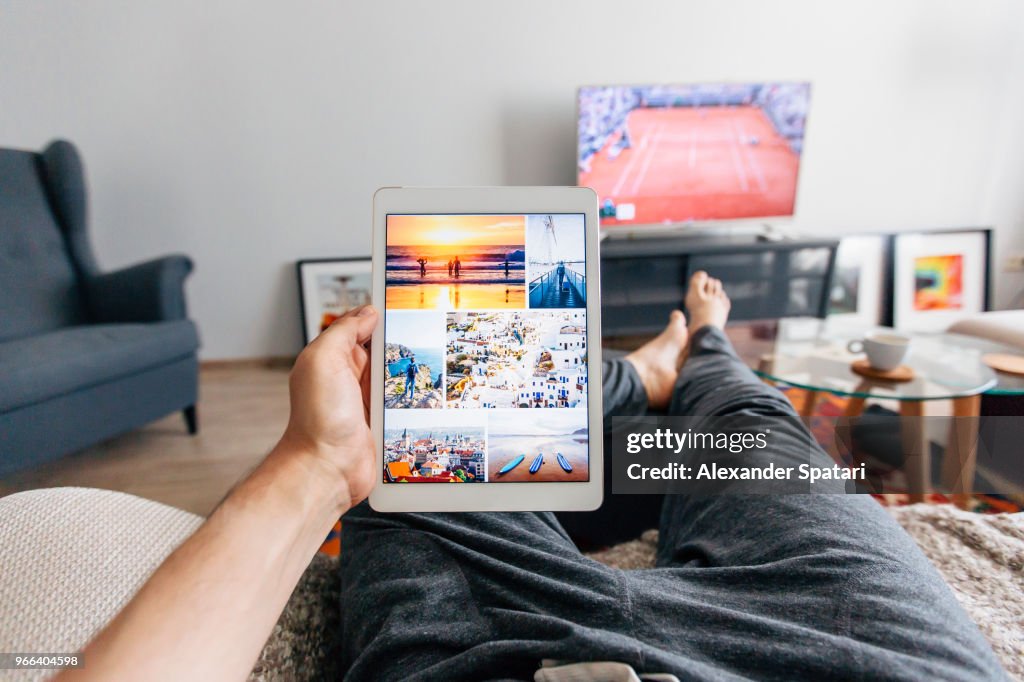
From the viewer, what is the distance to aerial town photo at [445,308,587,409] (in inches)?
→ 23.8

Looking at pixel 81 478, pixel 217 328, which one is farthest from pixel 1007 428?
pixel 217 328

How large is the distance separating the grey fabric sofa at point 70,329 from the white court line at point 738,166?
217 cm

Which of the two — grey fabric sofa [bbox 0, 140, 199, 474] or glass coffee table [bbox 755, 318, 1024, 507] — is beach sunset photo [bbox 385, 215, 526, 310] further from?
grey fabric sofa [bbox 0, 140, 199, 474]

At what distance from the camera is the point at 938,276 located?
2672 mm

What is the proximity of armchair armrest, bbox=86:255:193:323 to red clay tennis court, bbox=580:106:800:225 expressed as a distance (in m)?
1.57

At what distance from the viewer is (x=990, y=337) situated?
1.75 meters

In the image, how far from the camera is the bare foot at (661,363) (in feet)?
3.53

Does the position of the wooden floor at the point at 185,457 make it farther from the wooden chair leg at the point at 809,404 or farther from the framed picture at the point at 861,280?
the framed picture at the point at 861,280

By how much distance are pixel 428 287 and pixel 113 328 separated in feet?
5.16

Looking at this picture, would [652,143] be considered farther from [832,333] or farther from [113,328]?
[113,328]

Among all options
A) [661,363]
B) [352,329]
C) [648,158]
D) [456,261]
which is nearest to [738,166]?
[648,158]

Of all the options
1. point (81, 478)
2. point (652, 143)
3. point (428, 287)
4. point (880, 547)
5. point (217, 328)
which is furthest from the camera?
point (217, 328)

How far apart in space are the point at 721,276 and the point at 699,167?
48cm

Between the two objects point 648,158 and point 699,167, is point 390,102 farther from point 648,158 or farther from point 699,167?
point 699,167
